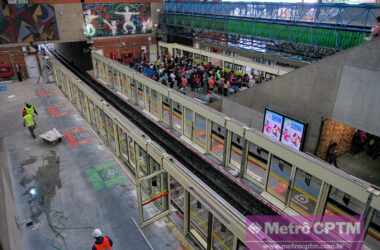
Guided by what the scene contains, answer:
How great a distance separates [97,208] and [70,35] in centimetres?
2051

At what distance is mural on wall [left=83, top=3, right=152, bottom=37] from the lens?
2497cm

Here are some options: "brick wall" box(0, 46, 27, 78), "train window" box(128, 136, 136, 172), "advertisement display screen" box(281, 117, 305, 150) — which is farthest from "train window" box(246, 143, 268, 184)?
"brick wall" box(0, 46, 27, 78)

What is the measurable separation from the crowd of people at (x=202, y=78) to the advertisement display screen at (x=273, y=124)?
19.6 ft

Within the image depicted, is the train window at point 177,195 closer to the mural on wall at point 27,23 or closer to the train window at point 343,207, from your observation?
the train window at point 343,207

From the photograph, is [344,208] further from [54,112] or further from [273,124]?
[54,112]

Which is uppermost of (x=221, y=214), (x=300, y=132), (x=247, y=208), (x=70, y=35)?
(x=70, y=35)

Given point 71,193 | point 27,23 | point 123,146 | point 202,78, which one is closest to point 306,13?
point 202,78

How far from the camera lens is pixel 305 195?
8.95 m

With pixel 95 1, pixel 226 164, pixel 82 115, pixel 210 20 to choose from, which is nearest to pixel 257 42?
pixel 210 20

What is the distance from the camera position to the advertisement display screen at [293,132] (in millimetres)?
10703

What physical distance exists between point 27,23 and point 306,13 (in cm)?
2119

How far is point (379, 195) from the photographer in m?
5.59

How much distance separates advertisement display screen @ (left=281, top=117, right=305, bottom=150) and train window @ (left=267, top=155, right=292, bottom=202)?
1.02m

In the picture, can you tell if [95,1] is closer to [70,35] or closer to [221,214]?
[70,35]
